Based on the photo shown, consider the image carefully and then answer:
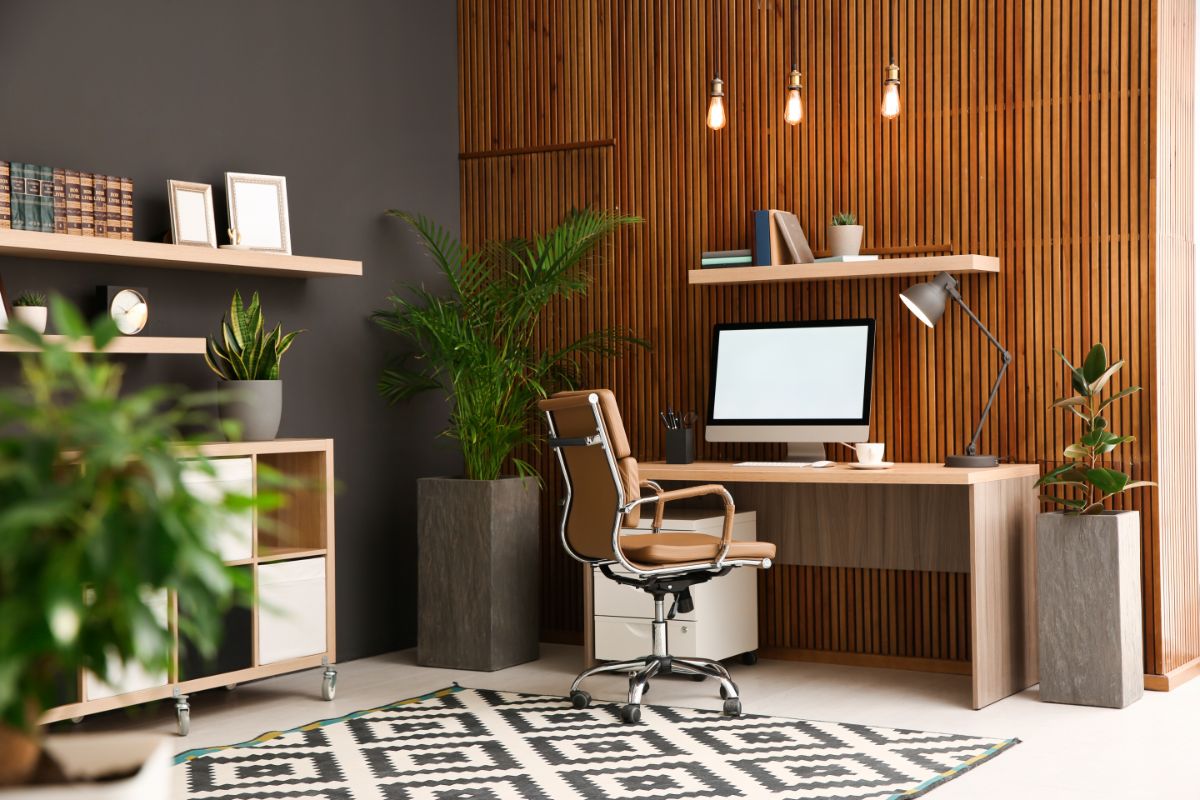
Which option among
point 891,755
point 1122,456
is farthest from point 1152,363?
point 891,755

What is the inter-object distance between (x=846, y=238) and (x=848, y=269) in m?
0.17

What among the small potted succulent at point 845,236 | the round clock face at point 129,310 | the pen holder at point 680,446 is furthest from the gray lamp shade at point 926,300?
the round clock face at point 129,310

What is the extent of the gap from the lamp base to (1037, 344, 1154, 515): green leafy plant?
7.3 inches

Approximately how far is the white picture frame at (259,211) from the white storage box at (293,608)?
1.24 metres

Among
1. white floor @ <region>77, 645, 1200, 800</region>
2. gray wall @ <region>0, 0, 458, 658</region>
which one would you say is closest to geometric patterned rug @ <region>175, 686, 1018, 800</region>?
white floor @ <region>77, 645, 1200, 800</region>

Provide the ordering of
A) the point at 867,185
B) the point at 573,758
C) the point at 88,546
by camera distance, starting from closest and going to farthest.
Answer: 1. the point at 88,546
2. the point at 573,758
3. the point at 867,185

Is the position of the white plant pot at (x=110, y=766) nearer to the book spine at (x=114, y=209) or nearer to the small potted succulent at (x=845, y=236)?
the book spine at (x=114, y=209)

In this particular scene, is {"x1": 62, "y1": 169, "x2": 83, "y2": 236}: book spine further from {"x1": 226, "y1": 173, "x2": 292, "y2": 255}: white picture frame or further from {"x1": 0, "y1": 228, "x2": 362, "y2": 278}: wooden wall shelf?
{"x1": 226, "y1": 173, "x2": 292, "y2": 255}: white picture frame

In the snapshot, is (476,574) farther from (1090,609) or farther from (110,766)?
(110,766)

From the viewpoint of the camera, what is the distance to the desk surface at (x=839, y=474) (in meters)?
4.57

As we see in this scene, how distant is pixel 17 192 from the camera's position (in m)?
4.20

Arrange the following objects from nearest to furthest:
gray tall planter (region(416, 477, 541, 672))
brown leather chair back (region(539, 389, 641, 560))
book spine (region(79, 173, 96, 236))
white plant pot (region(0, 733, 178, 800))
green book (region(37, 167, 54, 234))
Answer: white plant pot (region(0, 733, 178, 800)), green book (region(37, 167, 54, 234)), book spine (region(79, 173, 96, 236)), brown leather chair back (region(539, 389, 641, 560)), gray tall planter (region(416, 477, 541, 672))

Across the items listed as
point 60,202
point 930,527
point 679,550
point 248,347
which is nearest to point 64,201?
point 60,202

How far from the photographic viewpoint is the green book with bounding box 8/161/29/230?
13.7ft
